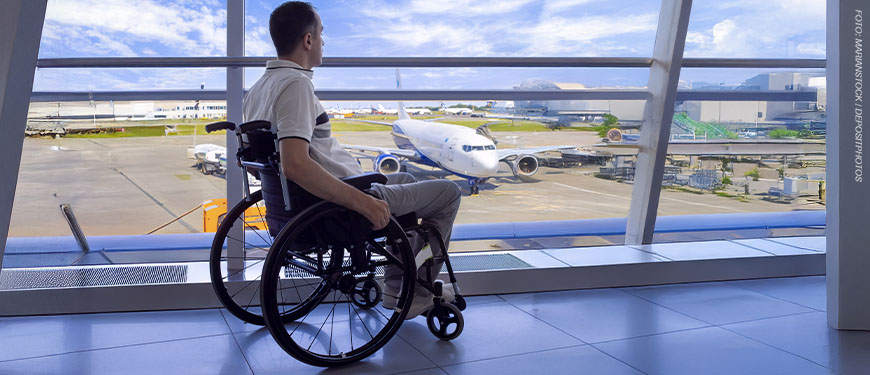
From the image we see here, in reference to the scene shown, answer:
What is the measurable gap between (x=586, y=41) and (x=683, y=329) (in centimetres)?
212

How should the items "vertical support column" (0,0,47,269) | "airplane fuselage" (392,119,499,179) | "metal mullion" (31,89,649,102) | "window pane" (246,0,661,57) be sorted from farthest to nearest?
"airplane fuselage" (392,119,499,179), "window pane" (246,0,661,57), "metal mullion" (31,89,649,102), "vertical support column" (0,0,47,269)

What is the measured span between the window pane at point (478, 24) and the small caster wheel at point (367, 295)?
1.55 meters

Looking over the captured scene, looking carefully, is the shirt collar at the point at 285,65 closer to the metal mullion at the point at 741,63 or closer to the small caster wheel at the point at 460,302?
the small caster wheel at the point at 460,302

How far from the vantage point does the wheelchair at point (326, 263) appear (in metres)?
1.63

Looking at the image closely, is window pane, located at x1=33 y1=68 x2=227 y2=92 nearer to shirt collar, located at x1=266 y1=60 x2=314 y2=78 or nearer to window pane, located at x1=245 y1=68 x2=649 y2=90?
window pane, located at x1=245 y1=68 x2=649 y2=90

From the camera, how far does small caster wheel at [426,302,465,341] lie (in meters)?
1.98

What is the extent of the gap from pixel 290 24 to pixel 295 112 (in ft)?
1.05

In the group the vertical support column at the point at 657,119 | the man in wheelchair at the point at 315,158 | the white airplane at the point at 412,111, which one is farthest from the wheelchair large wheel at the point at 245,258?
the vertical support column at the point at 657,119

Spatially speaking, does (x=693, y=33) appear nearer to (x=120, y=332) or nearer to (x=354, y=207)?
(x=354, y=207)

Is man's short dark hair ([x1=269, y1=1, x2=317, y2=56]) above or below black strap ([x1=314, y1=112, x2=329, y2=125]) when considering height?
above

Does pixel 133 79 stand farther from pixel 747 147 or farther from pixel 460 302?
pixel 747 147

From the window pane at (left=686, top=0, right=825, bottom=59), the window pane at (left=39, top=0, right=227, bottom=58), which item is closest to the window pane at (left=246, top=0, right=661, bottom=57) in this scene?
the window pane at (left=686, top=0, right=825, bottom=59)

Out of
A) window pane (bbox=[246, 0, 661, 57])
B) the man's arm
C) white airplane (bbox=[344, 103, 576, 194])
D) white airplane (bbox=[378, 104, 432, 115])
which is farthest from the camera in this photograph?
white airplane (bbox=[344, 103, 576, 194])

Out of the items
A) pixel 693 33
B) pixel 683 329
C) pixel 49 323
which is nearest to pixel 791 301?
pixel 683 329
